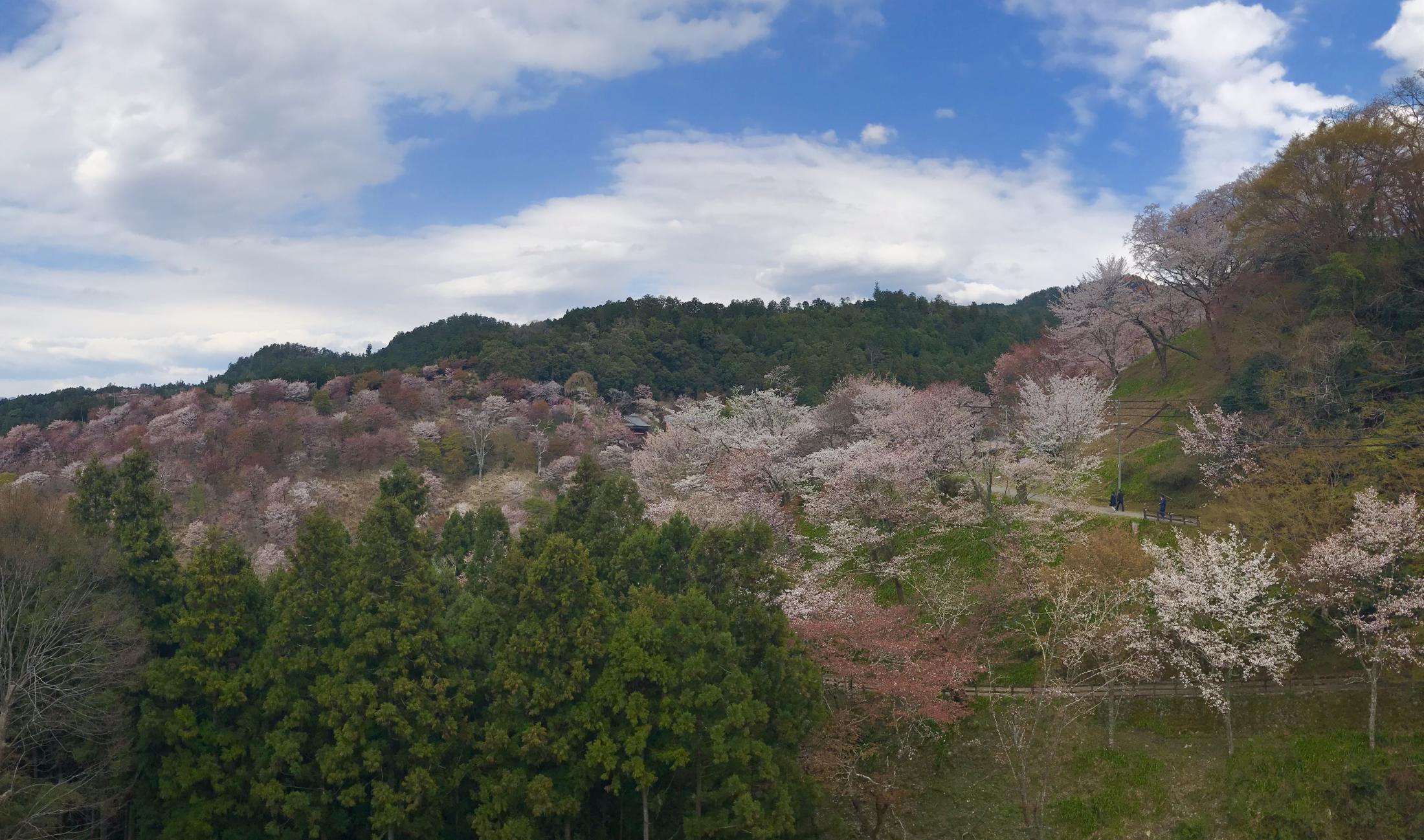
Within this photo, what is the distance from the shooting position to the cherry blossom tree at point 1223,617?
1781 cm

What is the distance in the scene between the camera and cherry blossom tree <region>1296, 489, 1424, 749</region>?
17.0 metres

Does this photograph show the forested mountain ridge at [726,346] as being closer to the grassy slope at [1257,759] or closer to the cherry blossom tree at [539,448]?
the cherry blossom tree at [539,448]

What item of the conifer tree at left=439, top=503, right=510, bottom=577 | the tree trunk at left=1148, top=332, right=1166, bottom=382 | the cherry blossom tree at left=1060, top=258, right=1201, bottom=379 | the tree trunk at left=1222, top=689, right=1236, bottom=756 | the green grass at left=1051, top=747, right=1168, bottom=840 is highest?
the cherry blossom tree at left=1060, top=258, right=1201, bottom=379

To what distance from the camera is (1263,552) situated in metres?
18.6

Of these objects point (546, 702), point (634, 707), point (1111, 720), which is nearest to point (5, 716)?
point (546, 702)

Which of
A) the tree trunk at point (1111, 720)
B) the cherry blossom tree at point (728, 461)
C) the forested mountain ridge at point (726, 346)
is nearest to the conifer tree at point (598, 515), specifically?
the cherry blossom tree at point (728, 461)

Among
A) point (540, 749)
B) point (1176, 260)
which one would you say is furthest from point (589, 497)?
point (1176, 260)

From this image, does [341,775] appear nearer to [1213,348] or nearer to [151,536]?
[151,536]

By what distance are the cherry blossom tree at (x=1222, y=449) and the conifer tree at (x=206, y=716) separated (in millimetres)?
25984

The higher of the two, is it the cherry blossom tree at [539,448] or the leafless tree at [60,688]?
the cherry blossom tree at [539,448]

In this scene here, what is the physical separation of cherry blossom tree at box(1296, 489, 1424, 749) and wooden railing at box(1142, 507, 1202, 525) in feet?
23.3

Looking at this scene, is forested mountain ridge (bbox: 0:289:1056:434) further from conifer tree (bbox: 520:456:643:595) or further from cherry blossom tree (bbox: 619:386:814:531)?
conifer tree (bbox: 520:456:643:595)

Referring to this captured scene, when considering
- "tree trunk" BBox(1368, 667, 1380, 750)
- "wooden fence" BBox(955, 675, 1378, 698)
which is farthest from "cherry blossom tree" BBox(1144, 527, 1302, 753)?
"tree trunk" BBox(1368, 667, 1380, 750)

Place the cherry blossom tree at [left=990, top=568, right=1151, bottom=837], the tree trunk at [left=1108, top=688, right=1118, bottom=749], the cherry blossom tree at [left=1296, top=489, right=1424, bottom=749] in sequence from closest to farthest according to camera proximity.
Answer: the cherry blossom tree at [left=1296, top=489, right=1424, bottom=749] → the cherry blossom tree at [left=990, top=568, right=1151, bottom=837] → the tree trunk at [left=1108, top=688, right=1118, bottom=749]
